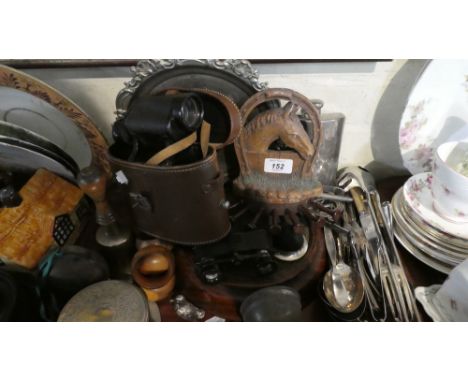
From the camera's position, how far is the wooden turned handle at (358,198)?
65 cm

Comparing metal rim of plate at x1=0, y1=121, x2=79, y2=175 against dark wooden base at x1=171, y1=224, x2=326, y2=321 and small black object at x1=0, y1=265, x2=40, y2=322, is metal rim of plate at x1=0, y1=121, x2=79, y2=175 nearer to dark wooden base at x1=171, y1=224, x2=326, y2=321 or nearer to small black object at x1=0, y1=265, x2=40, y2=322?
small black object at x1=0, y1=265, x2=40, y2=322

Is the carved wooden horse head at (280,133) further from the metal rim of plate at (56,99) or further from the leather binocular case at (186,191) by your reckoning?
the metal rim of plate at (56,99)

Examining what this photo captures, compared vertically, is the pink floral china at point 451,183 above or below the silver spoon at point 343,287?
above

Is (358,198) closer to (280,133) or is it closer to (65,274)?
(280,133)

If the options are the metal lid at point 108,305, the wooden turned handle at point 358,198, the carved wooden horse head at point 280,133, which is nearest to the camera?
the metal lid at point 108,305

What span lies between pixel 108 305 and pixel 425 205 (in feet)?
2.10

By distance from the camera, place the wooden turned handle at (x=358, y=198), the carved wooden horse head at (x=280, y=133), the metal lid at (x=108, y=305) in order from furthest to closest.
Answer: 1. the wooden turned handle at (x=358, y=198)
2. the carved wooden horse head at (x=280, y=133)
3. the metal lid at (x=108, y=305)

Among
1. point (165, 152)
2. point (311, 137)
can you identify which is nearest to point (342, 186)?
point (311, 137)

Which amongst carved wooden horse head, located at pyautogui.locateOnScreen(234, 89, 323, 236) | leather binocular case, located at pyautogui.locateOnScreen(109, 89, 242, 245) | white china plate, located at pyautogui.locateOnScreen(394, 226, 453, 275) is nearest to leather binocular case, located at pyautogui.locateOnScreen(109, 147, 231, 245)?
leather binocular case, located at pyautogui.locateOnScreen(109, 89, 242, 245)

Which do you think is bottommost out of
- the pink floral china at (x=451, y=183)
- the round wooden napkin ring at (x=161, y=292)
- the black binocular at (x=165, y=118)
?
the round wooden napkin ring at (x=161, y=292)

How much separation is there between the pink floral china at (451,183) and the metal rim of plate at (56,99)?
27.0 inches

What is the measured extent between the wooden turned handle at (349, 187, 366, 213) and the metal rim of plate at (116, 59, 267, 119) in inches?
13.2

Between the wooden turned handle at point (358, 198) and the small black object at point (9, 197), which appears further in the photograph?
the wooden turned handle at point (358, 198)

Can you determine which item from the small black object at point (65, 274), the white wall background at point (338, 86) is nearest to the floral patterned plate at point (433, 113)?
the white wall background at point (338, 86)
